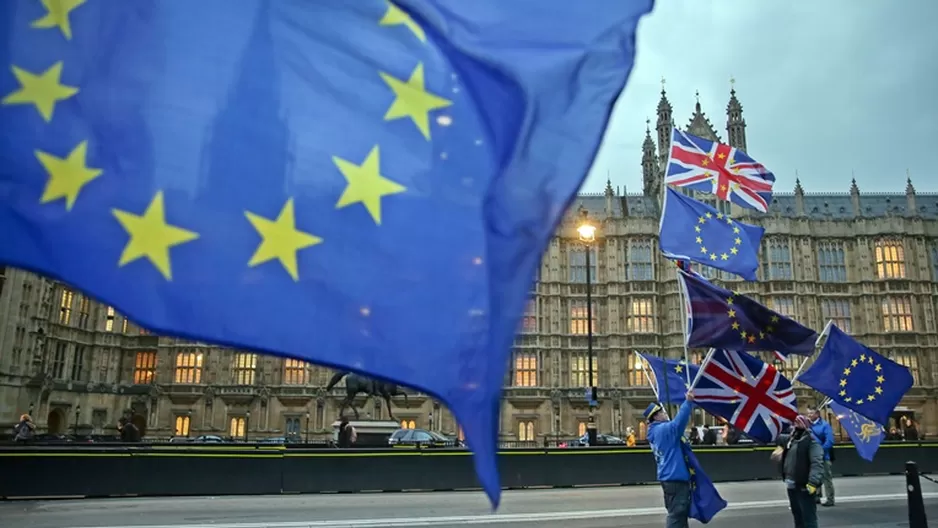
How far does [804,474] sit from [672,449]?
8.62 ft

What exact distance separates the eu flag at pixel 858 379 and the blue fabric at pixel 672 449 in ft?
20.5

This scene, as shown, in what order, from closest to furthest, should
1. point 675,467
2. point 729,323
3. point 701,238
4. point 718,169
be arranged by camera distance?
point 675,467 → point 729,323 → point 701,238 → point 718,169

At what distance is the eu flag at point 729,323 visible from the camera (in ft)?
44.9

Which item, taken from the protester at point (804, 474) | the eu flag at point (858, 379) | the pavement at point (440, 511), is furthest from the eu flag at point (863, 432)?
the protester at point (804, 474)

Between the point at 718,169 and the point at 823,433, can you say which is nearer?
the point at 823,433

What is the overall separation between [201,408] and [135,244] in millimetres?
48615

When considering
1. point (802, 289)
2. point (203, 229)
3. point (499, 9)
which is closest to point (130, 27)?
point (203, 229)

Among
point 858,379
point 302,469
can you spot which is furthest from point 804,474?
point 302,469

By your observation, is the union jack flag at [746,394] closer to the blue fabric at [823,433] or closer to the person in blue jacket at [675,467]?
the blue fabric at [823,433]

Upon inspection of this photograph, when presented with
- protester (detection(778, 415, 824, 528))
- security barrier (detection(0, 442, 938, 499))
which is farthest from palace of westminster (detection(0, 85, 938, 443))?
protester (detection(778, 415, 824, 528))

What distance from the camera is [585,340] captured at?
52.2 meters

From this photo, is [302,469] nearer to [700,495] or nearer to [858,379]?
[700,495]

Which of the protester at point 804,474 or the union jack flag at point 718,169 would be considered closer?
the protester at point 804,474

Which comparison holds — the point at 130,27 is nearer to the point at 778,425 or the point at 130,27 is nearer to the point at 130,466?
the point at 778,425
